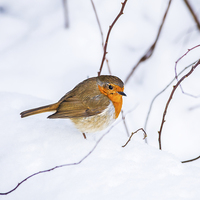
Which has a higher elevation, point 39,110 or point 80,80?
point 39,110

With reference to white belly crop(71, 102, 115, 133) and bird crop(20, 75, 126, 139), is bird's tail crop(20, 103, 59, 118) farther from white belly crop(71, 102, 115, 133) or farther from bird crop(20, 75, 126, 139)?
white belly crop(71, 102, 115, 133)

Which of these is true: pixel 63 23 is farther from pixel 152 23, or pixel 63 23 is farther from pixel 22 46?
pixel 152 23

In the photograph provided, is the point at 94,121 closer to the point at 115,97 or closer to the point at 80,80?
the point at 115,97

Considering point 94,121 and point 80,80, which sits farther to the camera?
point 80,80

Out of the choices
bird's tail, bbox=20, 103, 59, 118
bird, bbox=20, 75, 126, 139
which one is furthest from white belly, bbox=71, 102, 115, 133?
bird's tail, bbox=20, 103, 59, 118

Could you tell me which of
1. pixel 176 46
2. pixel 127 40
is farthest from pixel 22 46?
pixel 176 46

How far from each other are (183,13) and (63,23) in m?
1.92

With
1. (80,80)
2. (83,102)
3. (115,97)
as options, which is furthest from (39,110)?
(80,80)

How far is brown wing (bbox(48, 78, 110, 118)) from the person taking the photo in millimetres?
2643

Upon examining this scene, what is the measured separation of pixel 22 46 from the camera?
4.73 m

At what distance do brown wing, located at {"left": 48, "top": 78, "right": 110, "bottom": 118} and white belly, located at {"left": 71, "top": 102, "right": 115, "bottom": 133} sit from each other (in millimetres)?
32

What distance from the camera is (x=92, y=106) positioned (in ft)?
8.73

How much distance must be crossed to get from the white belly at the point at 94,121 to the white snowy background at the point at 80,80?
0.08m

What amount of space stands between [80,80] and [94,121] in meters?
1.72
